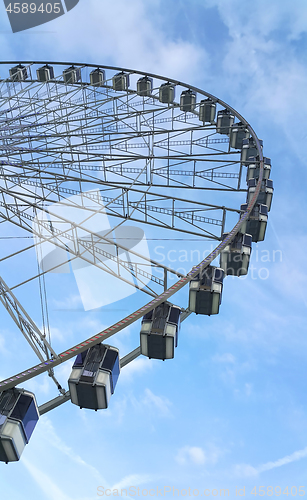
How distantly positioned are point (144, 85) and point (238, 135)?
1135cm

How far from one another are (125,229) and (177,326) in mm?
9370

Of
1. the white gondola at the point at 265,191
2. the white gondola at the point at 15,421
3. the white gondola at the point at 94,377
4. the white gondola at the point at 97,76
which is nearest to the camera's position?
the white gondola at the point at 15,421

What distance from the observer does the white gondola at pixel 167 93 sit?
103 feet

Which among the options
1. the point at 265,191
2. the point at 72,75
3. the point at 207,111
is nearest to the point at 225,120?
the point at 207,111

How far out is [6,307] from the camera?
12812mm

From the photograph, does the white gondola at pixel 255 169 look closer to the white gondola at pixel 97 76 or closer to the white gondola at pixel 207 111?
the white gondola at pixel 207 111

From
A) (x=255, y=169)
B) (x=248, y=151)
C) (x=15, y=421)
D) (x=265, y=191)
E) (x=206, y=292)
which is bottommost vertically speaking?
(x=15, y=421)

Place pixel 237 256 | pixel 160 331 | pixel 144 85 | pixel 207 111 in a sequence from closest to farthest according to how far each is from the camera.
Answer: pixel 160 331, pixel 237 256, pixel 207 111, pixel 144 85

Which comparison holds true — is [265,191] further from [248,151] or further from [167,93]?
[167,93]

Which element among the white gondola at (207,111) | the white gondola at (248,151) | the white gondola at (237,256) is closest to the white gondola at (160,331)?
the white gondola at (237,256)

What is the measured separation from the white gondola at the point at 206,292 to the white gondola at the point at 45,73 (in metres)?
30.4

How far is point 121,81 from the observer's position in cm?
3341

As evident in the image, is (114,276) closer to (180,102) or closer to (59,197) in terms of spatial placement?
(59,197)

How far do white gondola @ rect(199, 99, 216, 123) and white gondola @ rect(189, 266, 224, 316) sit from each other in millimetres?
19607
